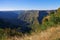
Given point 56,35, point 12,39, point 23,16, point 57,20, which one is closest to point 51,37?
point 56,35

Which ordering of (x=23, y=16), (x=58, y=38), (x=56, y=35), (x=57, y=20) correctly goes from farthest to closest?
1. (x=23, y=16)
2. (x=57, y=20)
3. (x=56, y=35)
4. (x=58, y=38)

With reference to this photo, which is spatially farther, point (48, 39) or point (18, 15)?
point (18, 15)

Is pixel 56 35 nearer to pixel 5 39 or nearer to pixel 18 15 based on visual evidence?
pixel 5 39

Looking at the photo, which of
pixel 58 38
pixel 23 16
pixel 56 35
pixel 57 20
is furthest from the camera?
pixel 23 16

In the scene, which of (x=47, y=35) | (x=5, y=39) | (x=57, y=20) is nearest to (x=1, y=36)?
(x=5, y=39)

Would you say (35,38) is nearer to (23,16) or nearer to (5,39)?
(5,39)

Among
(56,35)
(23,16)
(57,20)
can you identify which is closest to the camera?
(56,35)

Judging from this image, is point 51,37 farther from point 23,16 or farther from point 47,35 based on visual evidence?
point 23,16

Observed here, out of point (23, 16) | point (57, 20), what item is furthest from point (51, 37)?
point (23, 16)

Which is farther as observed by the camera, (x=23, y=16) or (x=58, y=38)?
(x=23, y=16)
